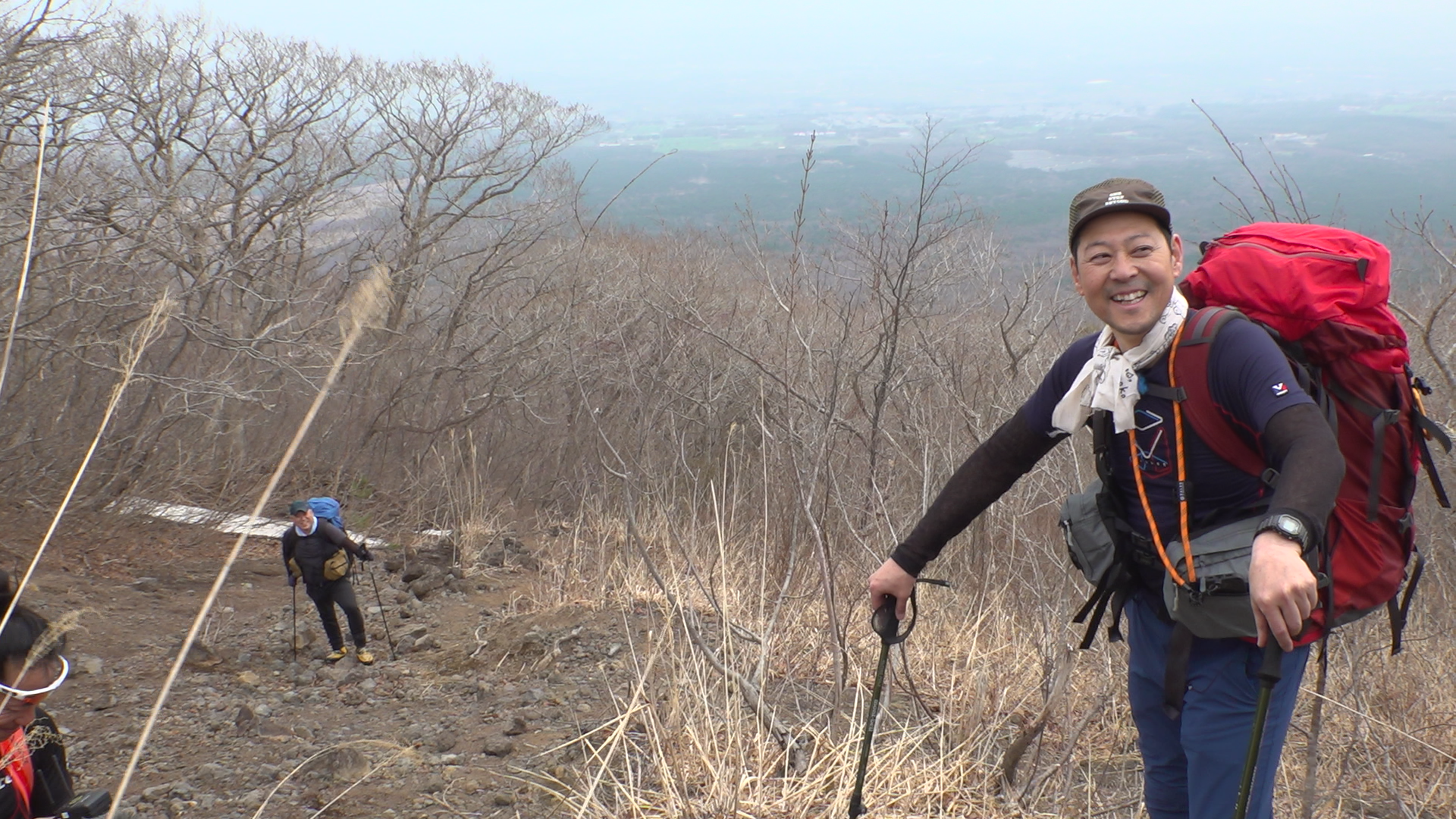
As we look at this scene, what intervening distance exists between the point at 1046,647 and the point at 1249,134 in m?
57.1

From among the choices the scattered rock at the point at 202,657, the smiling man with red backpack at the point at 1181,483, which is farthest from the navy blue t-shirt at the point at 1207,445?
the scattered rock at the point at 202,657

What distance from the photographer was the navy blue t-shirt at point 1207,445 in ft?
5.82

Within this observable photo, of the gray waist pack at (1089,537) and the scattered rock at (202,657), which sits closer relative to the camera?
the gray waist pack at (1089,537)

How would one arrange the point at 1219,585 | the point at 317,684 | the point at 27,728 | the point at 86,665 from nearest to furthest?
1. the point at 1219,585
2. the point at 27,728
3. the point at 86,665
4. the point at 317,684

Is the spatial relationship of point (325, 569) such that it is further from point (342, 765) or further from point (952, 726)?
point (952, 726)

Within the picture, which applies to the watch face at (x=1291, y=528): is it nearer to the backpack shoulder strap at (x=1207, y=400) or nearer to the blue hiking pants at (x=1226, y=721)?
the backpack shoulder strap at (x=1207, y=400)

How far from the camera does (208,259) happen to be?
978 cm

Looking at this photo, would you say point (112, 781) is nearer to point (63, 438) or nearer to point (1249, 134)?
point (63, 438)

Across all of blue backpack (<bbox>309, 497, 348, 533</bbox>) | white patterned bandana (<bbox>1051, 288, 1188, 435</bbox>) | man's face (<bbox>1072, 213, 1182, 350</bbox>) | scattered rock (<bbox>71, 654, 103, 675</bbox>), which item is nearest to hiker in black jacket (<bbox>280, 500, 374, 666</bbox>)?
blue backpack (<bbox>309, 497, 348, 533</bbox>)

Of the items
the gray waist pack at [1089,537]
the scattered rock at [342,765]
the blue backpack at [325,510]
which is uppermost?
the gray waist pack at [1089,537]

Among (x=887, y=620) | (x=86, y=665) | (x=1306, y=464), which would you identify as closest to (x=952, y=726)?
(x=887, y=620)

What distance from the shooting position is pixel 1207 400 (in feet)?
6.18

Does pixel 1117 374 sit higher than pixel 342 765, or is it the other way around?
pixel 1117 374

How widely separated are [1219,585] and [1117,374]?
1.40 feet
